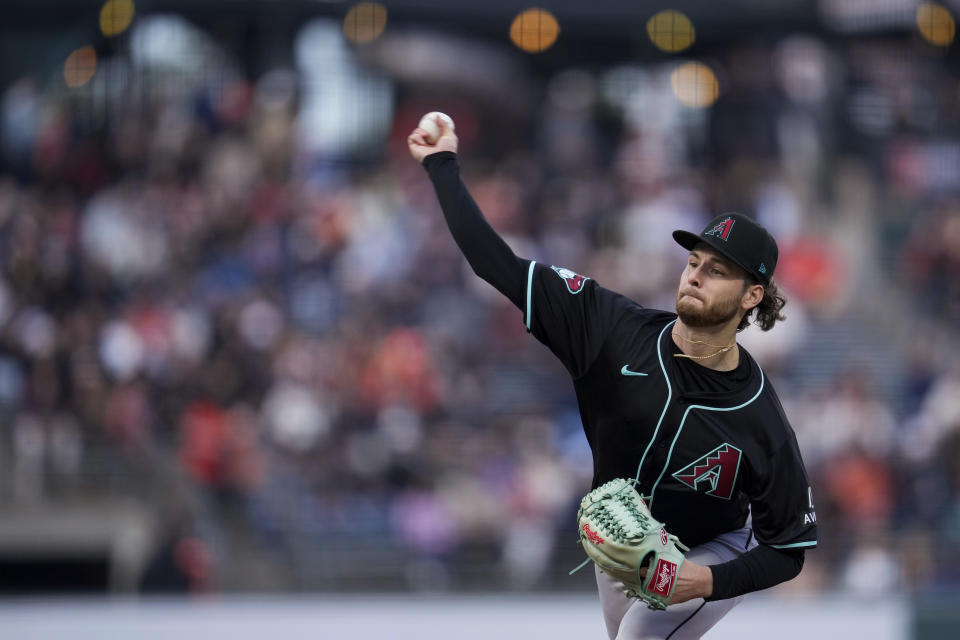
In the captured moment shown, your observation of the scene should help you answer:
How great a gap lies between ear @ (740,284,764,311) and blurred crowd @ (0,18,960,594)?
241 inches

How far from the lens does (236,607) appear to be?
7.93 meters

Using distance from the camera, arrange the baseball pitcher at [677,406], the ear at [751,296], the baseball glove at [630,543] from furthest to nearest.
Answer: the ear at [751,296] → the baseball pitcher at [677,406] → the baseball glove at [630,543]

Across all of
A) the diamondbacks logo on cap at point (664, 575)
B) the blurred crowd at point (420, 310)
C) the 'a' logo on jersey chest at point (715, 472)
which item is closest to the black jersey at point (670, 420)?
the 'a' logo on jersey chest at point (715, 472)

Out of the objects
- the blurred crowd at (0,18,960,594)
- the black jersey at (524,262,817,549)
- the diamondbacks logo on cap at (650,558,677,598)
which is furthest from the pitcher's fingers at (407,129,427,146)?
the blurred crowd at (0,18,960,594)

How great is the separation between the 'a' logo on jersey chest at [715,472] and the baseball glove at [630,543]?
224mm

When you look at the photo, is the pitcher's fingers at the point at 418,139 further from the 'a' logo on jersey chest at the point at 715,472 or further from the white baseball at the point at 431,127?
the 'a' logo on jersey chest at the point at 715,472

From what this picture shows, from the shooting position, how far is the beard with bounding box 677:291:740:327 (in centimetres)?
423

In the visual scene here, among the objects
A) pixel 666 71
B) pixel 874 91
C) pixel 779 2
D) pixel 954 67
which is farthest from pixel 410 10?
pixel 954 67

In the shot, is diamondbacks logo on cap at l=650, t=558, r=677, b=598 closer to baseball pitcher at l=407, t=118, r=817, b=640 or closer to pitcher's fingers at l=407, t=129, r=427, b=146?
baseball pitcher at l=407, t=118, r=817, b=640

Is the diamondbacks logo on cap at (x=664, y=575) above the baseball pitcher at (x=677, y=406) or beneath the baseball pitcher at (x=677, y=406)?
beneath

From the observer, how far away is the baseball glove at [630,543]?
4.07 metres

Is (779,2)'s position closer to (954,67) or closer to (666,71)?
(666,71)

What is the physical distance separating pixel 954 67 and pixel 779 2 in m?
2.60

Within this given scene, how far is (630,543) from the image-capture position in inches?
160
